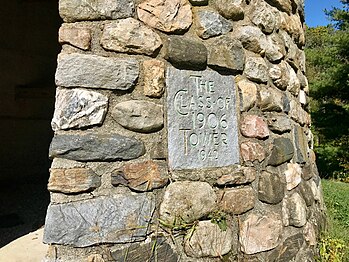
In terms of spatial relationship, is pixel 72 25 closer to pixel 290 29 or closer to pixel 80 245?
pixel 80 245

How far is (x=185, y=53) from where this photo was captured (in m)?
1.64

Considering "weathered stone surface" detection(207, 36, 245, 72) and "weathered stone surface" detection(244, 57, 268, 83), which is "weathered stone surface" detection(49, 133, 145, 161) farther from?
"weathered stone surface" detection(244, 57, 268, 83)

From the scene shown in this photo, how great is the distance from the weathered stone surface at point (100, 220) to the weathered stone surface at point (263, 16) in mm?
1182

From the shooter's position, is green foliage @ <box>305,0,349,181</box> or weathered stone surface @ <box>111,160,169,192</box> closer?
weathered stone surface @ <box>111,160,169,192</box>

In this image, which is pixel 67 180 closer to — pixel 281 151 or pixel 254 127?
pixel 254 127

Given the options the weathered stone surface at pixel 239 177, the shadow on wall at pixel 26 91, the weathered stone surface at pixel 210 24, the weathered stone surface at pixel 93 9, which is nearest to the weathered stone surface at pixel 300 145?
the weathered stone surface at pixel 239 177

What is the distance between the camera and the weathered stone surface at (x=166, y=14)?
5.19 feet

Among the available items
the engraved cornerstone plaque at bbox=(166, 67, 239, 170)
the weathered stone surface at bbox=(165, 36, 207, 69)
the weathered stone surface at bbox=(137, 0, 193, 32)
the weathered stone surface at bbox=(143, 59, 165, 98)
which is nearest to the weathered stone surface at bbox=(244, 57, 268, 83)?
the engraved cornerstone plaque at bbox=(166, 67, 239, 170)

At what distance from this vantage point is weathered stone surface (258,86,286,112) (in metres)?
2.00

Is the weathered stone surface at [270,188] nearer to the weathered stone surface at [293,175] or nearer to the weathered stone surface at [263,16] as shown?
the weathered stone surface at [293,175]

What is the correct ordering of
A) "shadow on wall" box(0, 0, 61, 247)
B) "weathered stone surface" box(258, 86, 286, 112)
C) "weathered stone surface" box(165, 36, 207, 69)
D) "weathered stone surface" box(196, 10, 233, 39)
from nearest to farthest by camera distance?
"weathered stone surface" box(165, 36, 207, 69) → "weathered stone surface" box(196, 10, 233, 39) → "weathered stone surface" box(258, 86, 286, 112) → "shadow on wall" box(0, 0, 61, 247)

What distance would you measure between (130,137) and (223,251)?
719 millimetres

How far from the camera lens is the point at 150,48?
1.56m

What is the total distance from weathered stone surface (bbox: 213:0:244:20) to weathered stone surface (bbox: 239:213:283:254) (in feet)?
3.42
